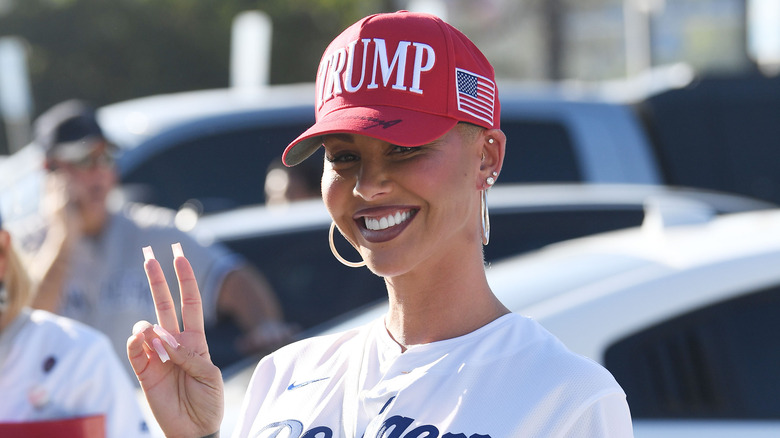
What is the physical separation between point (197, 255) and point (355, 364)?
2.83 m

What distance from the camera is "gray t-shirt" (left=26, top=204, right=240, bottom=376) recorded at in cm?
455

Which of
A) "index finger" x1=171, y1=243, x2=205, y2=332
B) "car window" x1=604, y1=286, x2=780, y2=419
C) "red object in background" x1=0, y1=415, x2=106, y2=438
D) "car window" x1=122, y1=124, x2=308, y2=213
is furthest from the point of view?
"car window" x1=122, y1=124, x2=308, y2=213

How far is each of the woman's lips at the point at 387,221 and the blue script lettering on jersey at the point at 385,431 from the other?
1.12 feet

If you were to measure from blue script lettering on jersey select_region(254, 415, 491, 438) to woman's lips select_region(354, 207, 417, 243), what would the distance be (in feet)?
1.12

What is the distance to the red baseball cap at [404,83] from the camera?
1900 millimetres

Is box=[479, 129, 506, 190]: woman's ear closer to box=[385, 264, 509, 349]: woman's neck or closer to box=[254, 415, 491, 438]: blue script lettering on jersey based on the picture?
box=[385, 264, 509, 349]: woman's neck

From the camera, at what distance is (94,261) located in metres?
4.73

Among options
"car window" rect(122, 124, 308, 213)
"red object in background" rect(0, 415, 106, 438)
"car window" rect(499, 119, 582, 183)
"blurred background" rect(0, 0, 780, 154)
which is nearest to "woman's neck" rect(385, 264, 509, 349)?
"red object in background" rect(0, 415, 106, 438)

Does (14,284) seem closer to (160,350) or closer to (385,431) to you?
(160,350)

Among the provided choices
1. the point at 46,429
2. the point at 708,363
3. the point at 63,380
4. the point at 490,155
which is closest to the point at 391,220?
the point at 490,155

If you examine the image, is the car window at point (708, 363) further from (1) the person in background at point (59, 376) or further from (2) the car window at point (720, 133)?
(2) the car window at point (720, 133)

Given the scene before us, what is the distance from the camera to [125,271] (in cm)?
466

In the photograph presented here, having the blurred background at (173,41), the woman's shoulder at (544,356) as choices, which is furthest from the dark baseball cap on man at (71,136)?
the blurred background at (173,41)

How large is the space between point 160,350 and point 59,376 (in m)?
1.02
